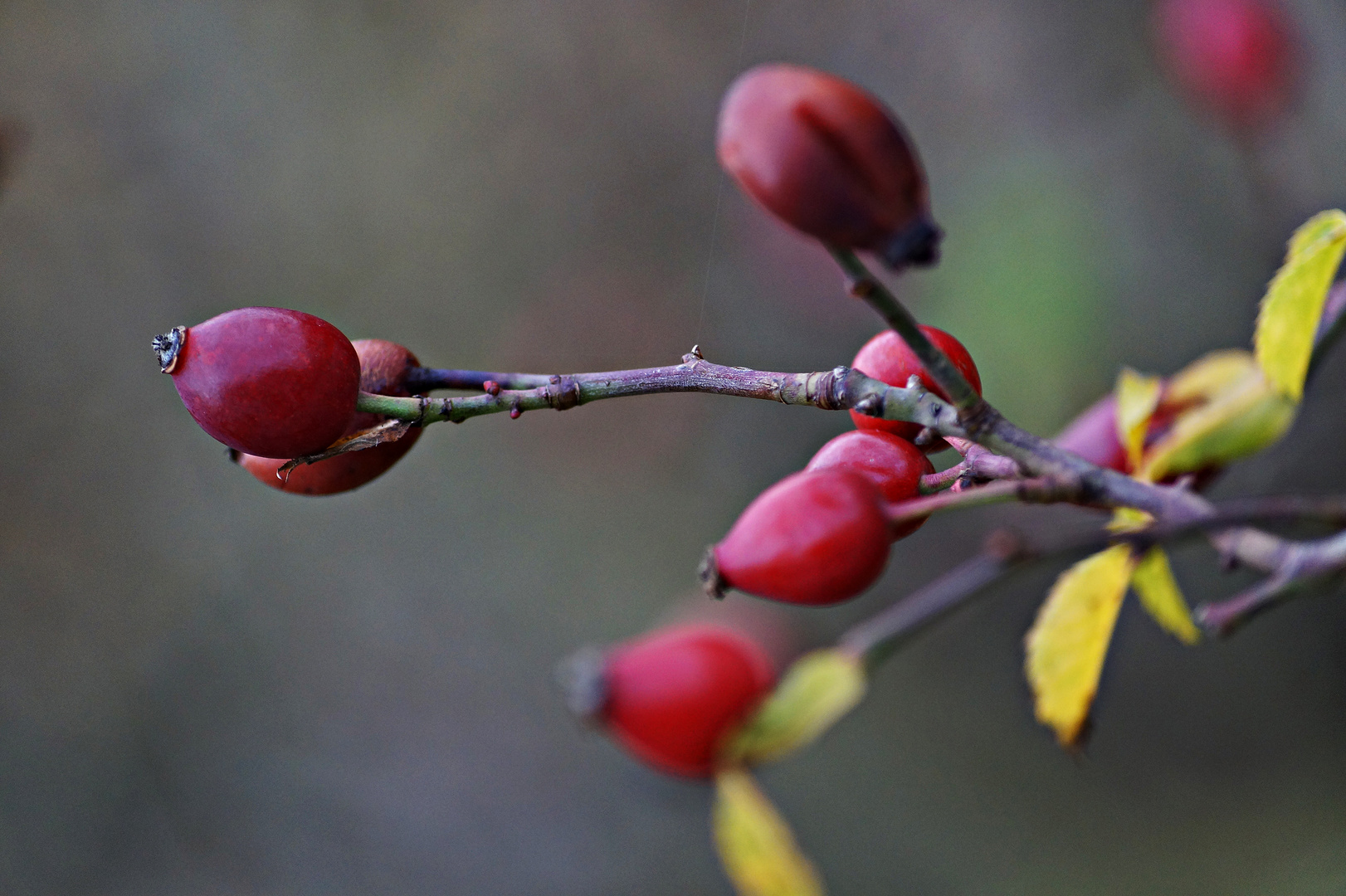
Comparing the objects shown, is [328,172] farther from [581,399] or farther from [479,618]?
[581,399]

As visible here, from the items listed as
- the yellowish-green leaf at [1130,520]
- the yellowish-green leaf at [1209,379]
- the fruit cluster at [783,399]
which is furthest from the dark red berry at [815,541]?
the yellowish-green leaf at [1209,379]

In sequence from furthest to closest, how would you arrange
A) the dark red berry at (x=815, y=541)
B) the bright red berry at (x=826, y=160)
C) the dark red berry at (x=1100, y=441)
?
1. the dark red berry at (x=1100, y=441)
2. the dark red berry at (x=815, y=541)
3. the bright red berry at (x=826, y=160)

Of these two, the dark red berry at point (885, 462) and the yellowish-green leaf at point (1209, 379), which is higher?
the dark red berry at point (885, 462)

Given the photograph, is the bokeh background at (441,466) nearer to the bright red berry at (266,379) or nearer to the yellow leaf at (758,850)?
the yellow leaf at (758,850)

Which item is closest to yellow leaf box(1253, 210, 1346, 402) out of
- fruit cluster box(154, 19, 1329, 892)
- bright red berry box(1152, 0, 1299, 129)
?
fruit cluster box(154, 19, 1329, 892)

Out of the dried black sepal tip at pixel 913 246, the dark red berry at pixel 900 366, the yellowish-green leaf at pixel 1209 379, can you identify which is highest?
the dried black sepal tip at pixel 913 246

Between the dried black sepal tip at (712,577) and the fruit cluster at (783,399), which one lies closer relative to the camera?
the fruit cluster at (783,399)

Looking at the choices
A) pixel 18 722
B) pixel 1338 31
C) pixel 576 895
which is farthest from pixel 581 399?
pixel 18 722
